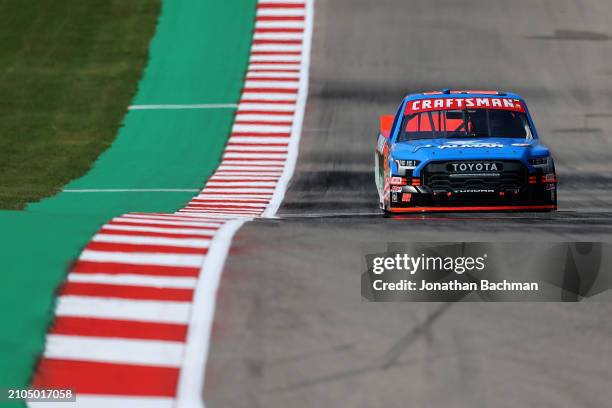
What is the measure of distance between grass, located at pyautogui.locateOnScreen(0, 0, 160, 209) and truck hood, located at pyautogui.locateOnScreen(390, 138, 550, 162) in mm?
5614

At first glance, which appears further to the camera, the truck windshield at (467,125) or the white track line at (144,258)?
the truck windshield at (467,125)

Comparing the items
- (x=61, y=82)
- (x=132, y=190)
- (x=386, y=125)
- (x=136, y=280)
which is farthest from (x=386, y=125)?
(x=61, y=82)

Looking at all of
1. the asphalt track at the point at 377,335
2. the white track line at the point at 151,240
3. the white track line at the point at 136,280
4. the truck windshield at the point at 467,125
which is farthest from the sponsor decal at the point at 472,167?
the white track line at the point at 136,280

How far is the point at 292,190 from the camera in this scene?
710 inches

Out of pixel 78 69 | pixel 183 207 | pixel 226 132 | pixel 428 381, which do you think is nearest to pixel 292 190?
pixel 183 207

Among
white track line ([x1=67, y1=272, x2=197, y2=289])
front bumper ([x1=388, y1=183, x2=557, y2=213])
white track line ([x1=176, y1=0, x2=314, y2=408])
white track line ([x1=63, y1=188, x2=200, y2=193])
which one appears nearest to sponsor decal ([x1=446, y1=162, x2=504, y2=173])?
front bumper ([x1=388, y1=183, x2=557, y2=213])

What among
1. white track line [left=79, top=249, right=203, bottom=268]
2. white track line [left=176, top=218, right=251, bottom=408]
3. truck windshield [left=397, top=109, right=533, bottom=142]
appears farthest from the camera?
truck windshield [left=397, top=109, right=533, bottom=142]

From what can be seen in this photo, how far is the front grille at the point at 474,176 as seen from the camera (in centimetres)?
1255

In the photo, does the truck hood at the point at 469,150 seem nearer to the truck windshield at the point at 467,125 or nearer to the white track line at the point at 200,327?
the truck windshield at the point at 467,125

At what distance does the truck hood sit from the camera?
12625mm

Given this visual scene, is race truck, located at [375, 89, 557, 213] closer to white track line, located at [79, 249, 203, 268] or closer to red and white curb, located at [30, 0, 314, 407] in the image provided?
red and white curb, located at [30, 0, 314, 407]

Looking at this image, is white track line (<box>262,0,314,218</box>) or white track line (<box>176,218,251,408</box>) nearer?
white track line (<box>176,218,251,408</box>)

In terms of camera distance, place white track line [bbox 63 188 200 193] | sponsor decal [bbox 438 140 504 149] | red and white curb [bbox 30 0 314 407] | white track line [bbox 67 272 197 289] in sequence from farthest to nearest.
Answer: white track line [bbox 63 188 200 193]
sponsor decal [bbox 438 140 504 149]
white track line [bbox 67 272 197 289]
red and white curb [bbox 30 0 314 407]

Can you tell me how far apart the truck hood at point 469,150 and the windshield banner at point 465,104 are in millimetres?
860
